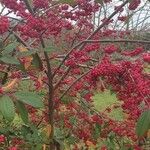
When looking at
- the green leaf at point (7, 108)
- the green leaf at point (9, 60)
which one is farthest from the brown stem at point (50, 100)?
the green leaf at point (7, 108)

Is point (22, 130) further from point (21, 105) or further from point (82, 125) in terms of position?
point (21, 105)

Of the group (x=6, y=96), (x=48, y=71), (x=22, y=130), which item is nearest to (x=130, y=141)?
(x=22, y=130)

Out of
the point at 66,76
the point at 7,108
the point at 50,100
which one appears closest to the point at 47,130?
the point at 50,100

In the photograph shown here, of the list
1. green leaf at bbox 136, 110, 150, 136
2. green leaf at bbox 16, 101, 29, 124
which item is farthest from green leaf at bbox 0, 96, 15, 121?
green leaf at bbox 136, 110, 150, 136

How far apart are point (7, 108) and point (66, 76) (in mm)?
1228

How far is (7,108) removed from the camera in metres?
1.72

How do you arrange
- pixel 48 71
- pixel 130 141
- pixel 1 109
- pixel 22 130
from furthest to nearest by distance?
pixel 130 141
pixel 22 130
pixel 48 71
pixel 1 109

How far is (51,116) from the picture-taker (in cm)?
245

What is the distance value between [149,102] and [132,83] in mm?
136

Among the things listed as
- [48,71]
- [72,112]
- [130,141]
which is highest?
[48,71]

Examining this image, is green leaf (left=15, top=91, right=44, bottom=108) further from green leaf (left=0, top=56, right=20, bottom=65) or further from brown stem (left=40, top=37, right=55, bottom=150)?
brown stem (left=40, top=37, right=55, bottom=150)

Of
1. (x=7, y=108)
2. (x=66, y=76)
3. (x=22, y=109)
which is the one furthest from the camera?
(x=66, y=76)

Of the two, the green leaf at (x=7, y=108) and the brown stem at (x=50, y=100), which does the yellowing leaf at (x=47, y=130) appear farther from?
the green leaf at (x=7, y=108)

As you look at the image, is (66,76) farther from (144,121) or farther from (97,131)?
(144,121)
